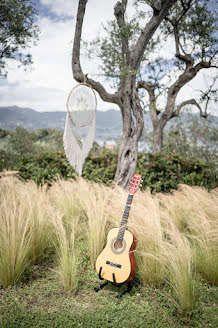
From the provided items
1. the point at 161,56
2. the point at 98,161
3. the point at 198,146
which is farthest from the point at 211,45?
the point at 98,161

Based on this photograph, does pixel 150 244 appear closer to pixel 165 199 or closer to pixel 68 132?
pixel 165 199

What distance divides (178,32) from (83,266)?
341 inches

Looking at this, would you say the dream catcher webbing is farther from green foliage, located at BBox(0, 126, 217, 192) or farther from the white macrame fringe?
green foliage, located at BBox(0, 126, 217, 192)

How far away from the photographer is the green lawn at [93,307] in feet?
6.73

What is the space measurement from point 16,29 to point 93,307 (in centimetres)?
711

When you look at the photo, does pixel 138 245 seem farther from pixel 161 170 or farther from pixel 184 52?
pixel 184 52

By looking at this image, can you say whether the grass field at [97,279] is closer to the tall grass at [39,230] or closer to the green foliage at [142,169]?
the tall grass at [39,230]

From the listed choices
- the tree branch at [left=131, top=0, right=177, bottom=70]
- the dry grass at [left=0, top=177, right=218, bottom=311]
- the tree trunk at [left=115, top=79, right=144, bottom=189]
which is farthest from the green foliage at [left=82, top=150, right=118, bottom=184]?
the dry grass at [left=0, top=177, right=218, bottom=311]

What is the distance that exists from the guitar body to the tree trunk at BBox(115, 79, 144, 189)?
2.51m

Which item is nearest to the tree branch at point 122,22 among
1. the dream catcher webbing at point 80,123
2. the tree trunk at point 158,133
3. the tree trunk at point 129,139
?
the tree trunk at point 129,139

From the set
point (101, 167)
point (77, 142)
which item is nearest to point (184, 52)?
point (101, 167)

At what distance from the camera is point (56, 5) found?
6.79 metres

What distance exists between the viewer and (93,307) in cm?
225

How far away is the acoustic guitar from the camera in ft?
8.02
